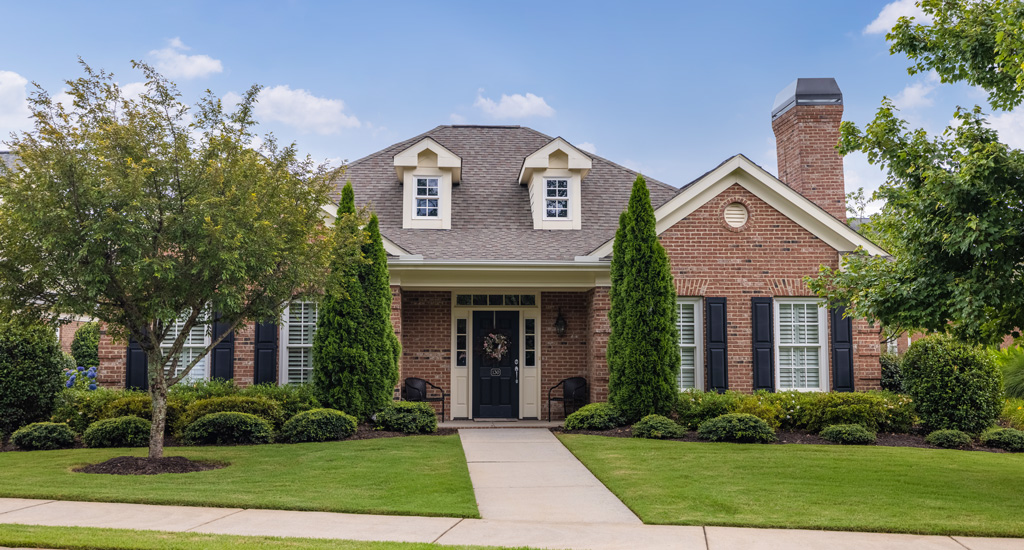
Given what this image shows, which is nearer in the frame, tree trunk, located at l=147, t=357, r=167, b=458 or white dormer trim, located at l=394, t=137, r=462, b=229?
tree trunk, located at l=147, t=357, r=167, b=458

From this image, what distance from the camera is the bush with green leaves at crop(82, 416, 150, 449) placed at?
10.9 metres

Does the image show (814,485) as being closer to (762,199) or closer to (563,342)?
(762,199)

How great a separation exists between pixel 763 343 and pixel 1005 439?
389 cm

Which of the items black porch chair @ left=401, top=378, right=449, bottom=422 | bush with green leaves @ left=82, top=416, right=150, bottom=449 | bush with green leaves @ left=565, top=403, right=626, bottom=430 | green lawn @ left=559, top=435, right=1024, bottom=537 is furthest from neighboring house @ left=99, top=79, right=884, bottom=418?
green lawn @ left=559, top=435, right=1024, bottom=537

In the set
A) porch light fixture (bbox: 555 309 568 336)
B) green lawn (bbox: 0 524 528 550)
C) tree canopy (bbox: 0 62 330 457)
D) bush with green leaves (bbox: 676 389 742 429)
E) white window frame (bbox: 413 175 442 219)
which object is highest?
white window frame (bbox: 413 175 442 219)

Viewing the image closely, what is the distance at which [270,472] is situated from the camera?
28.1ft

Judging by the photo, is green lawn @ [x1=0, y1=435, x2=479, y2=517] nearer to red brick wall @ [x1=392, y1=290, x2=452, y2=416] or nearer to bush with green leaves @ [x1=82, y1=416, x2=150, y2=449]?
bush with green leaves @ [x1=82, y1=416, x2=150, y2=449]

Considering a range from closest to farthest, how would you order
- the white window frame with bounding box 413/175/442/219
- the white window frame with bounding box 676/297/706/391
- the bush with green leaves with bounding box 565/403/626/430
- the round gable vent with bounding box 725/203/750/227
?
1. the bush with green leaves with bounding box 565/403/626/430
2. the white window frame with bounding box 676/297/706/391
3. the round gable vent with bounding box 725/203/750/227
4. the white window frame with bounding box 413/175/442/219

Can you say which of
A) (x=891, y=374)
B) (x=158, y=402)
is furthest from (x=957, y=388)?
(x=158, y=402)

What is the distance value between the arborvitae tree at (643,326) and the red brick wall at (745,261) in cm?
120

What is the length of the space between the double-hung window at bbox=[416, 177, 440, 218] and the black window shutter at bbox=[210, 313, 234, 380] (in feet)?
14.5

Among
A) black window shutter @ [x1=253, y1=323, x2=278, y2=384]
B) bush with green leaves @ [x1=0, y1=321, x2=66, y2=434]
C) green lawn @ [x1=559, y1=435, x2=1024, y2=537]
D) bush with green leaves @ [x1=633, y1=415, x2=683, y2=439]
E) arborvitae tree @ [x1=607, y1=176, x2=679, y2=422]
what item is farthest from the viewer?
black window shutter @ [x1=253, y1=323, x2=278, y2=384]

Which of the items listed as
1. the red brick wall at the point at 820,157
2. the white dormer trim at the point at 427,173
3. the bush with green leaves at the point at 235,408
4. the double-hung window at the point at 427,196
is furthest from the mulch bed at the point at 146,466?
the red brick wall at the point at 820,157

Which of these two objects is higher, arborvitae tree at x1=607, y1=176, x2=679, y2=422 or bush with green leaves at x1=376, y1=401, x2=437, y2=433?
arborvitae tree at x1=607, y1=176, x2=679, y2=422
